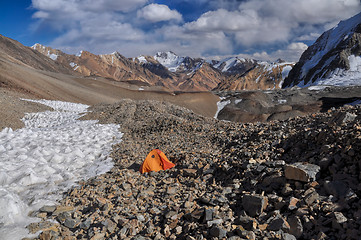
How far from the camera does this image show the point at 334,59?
12788 cm

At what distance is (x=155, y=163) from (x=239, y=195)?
3.36 m

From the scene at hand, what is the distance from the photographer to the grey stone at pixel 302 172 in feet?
16.3

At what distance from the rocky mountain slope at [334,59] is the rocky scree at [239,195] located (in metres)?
118

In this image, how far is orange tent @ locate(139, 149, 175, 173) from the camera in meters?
7.87

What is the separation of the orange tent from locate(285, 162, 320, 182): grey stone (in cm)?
391

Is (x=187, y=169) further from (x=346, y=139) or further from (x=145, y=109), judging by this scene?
(x=145, y=109)

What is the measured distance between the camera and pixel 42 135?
12.6m

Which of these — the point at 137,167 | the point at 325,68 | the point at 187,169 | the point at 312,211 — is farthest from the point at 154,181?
the point at 325,68

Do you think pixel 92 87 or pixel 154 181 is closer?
pixel 154 181

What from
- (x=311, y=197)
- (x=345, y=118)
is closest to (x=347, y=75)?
(x=345, y=118)

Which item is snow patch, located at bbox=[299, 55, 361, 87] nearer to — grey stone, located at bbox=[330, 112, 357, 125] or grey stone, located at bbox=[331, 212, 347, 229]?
grey stone, located at bbox=[330, 112, 357, 125]

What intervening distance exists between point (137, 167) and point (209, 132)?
430 cm

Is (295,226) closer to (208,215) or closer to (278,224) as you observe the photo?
(278,224)

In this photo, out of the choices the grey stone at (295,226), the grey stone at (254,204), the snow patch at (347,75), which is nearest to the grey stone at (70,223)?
the grey stone at (254,204)
